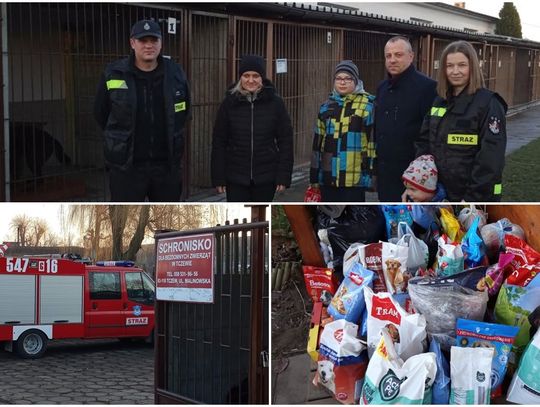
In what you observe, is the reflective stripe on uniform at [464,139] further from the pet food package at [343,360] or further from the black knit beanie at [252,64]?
the black knit beanie at [252,64]

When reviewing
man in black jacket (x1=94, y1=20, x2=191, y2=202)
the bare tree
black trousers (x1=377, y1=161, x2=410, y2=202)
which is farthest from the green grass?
the bare tree

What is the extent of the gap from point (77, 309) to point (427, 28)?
29.7 ft

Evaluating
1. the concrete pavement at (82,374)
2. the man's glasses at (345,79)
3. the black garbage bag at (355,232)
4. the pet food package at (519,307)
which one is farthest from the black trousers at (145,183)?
the concrete pavement at (82,374)

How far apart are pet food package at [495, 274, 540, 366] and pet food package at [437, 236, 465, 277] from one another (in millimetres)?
250

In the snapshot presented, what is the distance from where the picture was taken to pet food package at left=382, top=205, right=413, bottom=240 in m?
3.96

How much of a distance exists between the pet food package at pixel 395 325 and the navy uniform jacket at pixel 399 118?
1505 millimetres

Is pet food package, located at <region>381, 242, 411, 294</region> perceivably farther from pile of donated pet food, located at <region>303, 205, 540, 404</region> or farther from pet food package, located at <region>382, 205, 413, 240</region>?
pet food package, located at <region>382, 205, 413, 240</region>

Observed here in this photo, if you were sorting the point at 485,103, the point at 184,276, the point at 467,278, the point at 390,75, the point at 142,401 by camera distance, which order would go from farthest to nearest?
the point at 142,401 → the point at 390,75 → the point at 184,276 → the point at 485,103 → the point at 467,278

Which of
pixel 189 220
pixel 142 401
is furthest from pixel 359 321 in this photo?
pixel 142 401

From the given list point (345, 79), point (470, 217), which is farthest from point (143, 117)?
point (470, 217)

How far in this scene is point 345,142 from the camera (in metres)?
5.02

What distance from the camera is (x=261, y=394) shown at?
391cm

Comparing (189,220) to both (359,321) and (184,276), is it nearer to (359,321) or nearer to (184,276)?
(184,276)

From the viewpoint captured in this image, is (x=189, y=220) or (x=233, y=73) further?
(x=233, y=73)
